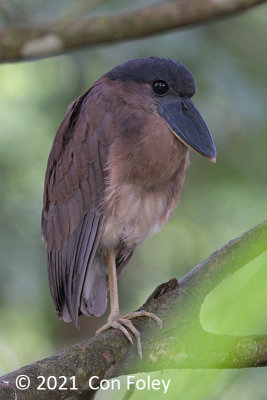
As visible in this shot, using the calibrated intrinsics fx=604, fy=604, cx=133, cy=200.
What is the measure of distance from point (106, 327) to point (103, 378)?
62cm

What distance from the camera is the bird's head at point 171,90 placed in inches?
99.2

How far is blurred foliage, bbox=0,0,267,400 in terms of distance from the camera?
141 inches

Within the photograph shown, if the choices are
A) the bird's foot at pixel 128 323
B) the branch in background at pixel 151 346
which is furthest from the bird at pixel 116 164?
the branch in background at pixel 151 346

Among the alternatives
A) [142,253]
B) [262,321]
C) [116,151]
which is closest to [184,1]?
[116,151]

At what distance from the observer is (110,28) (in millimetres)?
1874

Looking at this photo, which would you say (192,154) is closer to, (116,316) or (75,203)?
(75,203)

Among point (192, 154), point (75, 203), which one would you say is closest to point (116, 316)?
point (75, 203)

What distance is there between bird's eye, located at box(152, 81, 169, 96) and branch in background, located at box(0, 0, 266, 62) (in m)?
0.70

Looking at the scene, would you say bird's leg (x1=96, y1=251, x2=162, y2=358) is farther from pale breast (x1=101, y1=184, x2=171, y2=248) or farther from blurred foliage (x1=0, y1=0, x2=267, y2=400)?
blurred foliage (x1=0, y1=0, x2=267, y2=400)

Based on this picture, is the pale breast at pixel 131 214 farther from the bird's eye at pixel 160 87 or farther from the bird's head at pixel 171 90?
the bird's eye at pixel 160 87

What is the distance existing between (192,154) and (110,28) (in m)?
2.30

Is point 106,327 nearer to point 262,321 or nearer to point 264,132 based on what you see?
point 264,132

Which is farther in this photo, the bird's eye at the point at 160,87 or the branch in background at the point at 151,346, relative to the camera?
the bird's eye at the point at 160,87

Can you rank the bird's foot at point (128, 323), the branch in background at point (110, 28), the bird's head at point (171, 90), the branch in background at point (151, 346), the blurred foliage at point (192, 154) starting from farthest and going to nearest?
the blurred foliage at point (192, 154) < the bird's head at point (171, 90) < the bird's foot at point (128, 323) < the branch in background at point (110, 28) < the branch in background at point (151, 346)
